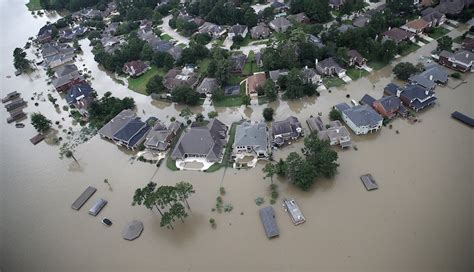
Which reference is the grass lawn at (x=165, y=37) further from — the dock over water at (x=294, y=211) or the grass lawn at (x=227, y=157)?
the dock over water at (x=294, y=211)

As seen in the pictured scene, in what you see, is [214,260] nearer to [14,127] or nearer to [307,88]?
[307,88]

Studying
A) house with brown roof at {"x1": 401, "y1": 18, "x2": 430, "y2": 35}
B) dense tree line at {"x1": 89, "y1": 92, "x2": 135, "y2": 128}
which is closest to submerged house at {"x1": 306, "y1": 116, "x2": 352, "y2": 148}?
house with brown roof at {"x1": 401, "y1": 18, "x2": 430, "y2": 35}

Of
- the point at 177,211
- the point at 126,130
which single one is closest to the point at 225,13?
the point at 126,130

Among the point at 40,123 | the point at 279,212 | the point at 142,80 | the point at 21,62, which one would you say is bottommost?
the point at 279,212

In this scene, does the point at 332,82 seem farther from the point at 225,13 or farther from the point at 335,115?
the point at 225,13

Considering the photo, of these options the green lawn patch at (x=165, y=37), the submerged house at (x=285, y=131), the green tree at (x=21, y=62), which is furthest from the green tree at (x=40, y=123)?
the submerged house at (x=285, y=131)
